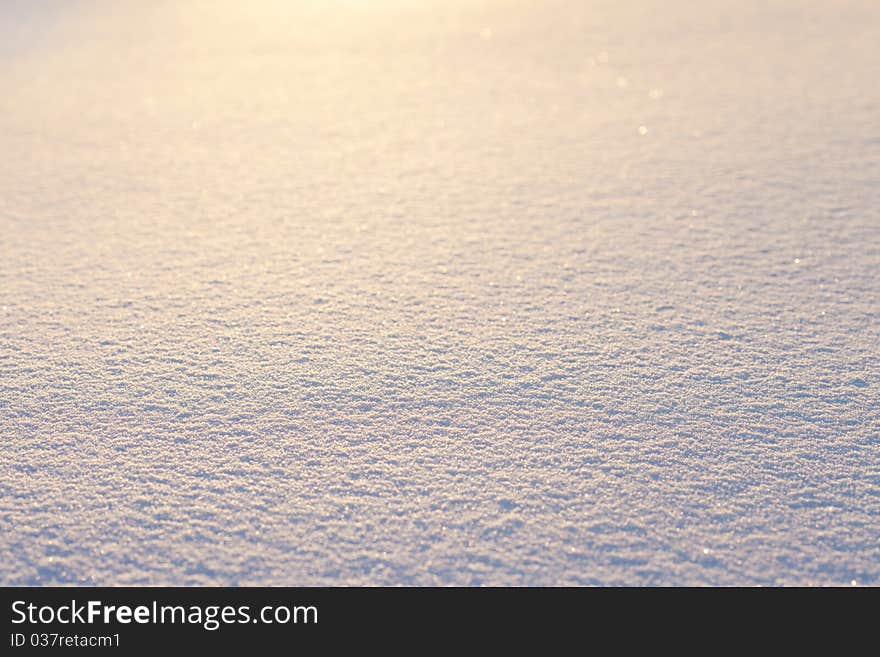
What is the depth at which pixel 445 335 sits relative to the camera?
61.4 inches

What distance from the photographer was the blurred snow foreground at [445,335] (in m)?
1.09

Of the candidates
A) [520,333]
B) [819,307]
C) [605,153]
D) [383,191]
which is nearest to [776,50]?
[605,153]

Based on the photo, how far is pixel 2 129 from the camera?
294 centimetres

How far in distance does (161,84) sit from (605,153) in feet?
6.37

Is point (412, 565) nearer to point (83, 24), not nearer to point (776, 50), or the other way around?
point (776, 50)

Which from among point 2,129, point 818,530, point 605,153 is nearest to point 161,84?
point 2,129

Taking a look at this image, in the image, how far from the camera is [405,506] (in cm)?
113

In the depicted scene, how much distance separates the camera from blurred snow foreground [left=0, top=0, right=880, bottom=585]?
1.09m

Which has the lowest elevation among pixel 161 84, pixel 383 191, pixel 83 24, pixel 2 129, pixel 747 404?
pixel 747 404

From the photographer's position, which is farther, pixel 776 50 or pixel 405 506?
pixel 776 50

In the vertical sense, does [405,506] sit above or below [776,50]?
below

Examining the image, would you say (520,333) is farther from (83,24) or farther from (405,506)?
(83,24)
